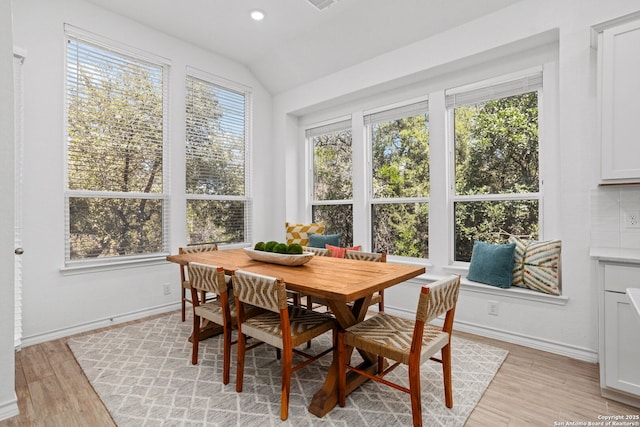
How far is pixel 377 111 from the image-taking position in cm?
399

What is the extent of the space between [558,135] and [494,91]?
0.71m

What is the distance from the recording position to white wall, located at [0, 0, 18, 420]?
1854mm

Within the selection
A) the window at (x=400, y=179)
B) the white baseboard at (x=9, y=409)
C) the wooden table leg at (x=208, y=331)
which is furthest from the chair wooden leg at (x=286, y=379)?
the window at (x=400, y=179)

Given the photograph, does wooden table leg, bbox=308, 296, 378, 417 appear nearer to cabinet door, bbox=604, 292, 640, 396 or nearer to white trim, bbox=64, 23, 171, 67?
cabinet door, bbox=604, 292, 640, 396

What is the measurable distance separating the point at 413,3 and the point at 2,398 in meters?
4.17

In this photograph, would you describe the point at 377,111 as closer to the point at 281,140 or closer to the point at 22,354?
the point at 281,140

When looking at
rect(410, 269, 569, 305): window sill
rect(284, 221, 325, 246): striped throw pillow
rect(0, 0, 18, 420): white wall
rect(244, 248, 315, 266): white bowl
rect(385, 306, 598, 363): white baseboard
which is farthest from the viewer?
rect(284, 221, 325, 246): striped throw pillow

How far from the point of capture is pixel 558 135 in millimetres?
2783

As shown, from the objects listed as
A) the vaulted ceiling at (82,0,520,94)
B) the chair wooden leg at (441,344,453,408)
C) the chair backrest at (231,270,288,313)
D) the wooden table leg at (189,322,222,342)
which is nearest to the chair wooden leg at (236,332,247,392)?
the chair backrest at (231,270,288,313)

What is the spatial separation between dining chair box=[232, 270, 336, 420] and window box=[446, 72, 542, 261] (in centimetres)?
202

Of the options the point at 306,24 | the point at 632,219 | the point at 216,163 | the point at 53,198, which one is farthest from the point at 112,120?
the point at 632,219

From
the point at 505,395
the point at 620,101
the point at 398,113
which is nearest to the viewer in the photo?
the point at 505,395

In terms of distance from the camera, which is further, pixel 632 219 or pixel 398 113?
pixel 398 113

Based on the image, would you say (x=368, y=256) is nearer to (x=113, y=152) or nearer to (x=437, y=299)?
(x=437, y=299)
